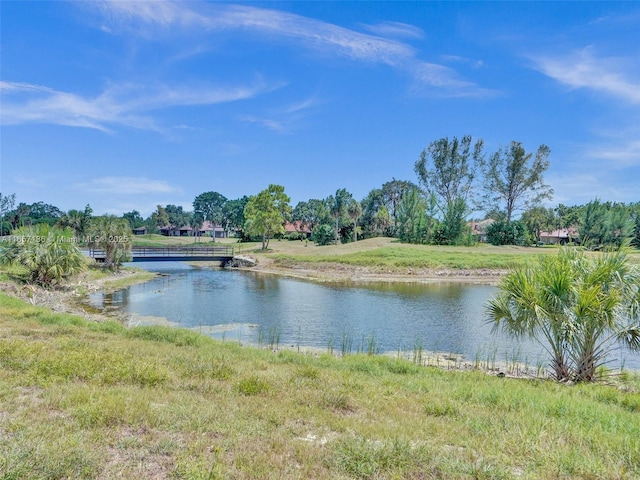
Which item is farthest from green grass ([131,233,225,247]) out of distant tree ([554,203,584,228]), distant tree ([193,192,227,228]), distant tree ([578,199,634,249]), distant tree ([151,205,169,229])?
distant tree ([554,203,584,228])

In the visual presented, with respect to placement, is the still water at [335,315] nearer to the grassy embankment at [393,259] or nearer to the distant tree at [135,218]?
the grassy embankment at [393,259]

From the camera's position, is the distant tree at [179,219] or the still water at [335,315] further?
the distant tree at [179,219]

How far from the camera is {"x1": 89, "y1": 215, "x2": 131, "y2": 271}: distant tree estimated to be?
4022 centimetres

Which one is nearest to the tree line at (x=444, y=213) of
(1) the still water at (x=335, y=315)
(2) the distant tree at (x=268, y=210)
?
(2) the distant tree at (x=268, y=210)

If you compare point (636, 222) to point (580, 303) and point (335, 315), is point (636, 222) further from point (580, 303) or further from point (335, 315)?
point (580, 303)

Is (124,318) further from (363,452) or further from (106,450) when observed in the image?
(363,452)

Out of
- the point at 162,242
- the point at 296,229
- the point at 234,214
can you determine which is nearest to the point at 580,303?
the point at 296,229

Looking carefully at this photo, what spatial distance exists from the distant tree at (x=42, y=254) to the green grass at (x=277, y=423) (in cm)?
2174

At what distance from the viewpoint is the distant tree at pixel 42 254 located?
27.5 m

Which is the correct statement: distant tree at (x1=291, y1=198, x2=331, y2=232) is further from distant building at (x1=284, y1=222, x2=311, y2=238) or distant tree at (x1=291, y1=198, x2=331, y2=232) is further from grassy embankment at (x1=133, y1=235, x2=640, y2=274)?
grassy embankment at (x1=133, y1=235, x2=640, y2=274)

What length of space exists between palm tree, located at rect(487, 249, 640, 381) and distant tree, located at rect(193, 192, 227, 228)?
426 ft

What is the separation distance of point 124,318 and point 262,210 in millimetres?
51720

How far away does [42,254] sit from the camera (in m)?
27.6

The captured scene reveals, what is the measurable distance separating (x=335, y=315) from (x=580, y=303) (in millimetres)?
15456
